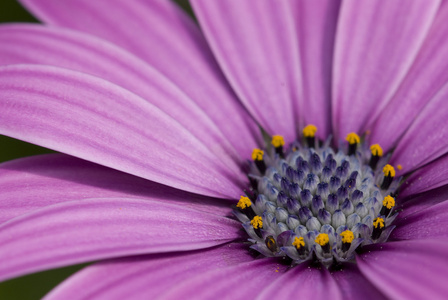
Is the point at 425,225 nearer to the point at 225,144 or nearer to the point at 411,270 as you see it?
the point at 411,270

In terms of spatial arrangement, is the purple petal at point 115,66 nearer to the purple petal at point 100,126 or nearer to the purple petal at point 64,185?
the purple petal at point 100,126

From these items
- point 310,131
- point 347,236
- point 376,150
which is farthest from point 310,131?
point 347,236

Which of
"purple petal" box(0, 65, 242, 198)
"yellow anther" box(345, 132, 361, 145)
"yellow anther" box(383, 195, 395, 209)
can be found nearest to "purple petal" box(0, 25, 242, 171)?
"purple petal" box(0, 65, 242, 198)

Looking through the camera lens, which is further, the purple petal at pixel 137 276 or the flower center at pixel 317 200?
the flower center at pixel 317 200

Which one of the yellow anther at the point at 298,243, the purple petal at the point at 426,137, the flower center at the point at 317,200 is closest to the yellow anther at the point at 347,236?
the flower center at the point at 317,200

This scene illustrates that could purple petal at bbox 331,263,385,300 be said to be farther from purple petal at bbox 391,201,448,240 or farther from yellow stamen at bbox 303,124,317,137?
yellow stamen at bbox 303,124,317,137

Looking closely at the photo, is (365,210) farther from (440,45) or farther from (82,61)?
(82,61)

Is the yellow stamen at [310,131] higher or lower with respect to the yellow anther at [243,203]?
higher

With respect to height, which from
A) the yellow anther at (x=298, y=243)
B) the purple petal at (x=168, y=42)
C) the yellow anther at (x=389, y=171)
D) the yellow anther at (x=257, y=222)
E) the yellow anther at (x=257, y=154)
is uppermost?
the purple petal at (x=168, y=42)
